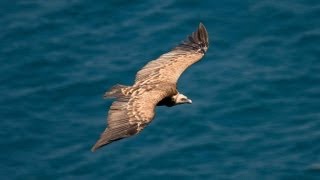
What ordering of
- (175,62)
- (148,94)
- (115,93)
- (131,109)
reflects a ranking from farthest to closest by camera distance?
1. (175,62)
2. (115,93)
3. (148,94)
4. (131,109)

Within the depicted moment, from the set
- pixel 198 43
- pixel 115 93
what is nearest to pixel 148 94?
pixel 115 93

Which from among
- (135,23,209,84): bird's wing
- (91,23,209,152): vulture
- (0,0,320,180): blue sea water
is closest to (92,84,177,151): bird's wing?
(91,23,209,152): vulture

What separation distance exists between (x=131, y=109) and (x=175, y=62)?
4.06 meters

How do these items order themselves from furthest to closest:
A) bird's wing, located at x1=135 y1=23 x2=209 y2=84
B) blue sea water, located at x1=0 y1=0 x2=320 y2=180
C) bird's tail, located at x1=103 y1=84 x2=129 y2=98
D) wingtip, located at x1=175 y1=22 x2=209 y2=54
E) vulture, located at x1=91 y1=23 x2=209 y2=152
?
blue sea water, located at x1=0 y1=0 x2=320 y2=180, wingtip, located at x1=175 y1=22 x2=209 y2=54, bird's wing, located at x1=135 y1=23 x2=209 y2=84, bird's tail, located at x1=103 y1=84 x2=129 y2=98, vulture, located at x1=91 y1=23 x2=209 y2=152

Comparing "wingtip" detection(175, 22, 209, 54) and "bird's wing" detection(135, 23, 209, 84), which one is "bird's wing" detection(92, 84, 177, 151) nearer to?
"bird's wing" detection(135, 23, 209, 84)

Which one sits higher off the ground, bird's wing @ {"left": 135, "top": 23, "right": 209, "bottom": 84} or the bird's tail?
bird's wing @ {"left": 135, "top": 23, "right": 209, "bottom": 84}

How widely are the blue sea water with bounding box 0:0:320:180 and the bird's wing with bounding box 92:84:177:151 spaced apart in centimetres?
1023

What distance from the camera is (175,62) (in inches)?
1164

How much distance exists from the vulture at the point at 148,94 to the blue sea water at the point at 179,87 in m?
7.73

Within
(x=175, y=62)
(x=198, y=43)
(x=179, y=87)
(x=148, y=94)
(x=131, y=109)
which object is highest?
(x=198, y=43)

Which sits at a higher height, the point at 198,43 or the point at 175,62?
the point at 198,43

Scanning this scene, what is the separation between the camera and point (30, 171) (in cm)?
3831

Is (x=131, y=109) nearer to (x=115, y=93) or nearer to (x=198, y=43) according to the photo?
(x=115, y=93)

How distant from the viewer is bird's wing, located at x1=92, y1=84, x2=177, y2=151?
24609 mm
